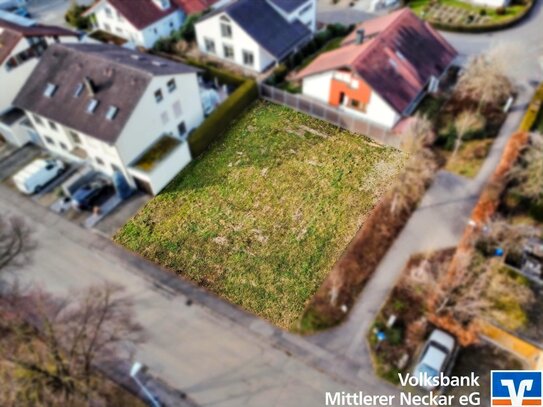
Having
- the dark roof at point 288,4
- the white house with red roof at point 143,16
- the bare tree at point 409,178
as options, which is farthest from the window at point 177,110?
the bare tree at point 409,178

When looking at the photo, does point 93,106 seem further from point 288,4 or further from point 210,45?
point 288,4

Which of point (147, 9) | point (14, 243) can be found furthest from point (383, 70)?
point (147, 9)

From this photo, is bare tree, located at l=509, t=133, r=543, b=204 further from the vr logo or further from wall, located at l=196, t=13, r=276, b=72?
wall, located at l=196, t=13, r=276, b=72

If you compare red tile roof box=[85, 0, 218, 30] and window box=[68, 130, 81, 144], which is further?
red tile roof box=[85, 0, 218, 30]

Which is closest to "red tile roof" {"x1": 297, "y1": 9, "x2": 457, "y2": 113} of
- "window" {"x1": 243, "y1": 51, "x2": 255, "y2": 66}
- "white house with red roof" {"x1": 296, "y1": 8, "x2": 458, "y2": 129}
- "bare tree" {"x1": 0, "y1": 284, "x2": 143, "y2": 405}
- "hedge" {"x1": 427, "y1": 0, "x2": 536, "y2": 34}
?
"white house with red roof" {"x1": 296, "y1": 8, "x2": 458, "y2": 129}

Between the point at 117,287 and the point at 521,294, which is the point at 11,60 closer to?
the point at 117,287

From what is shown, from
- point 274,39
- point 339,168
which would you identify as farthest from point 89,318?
point 274,39
